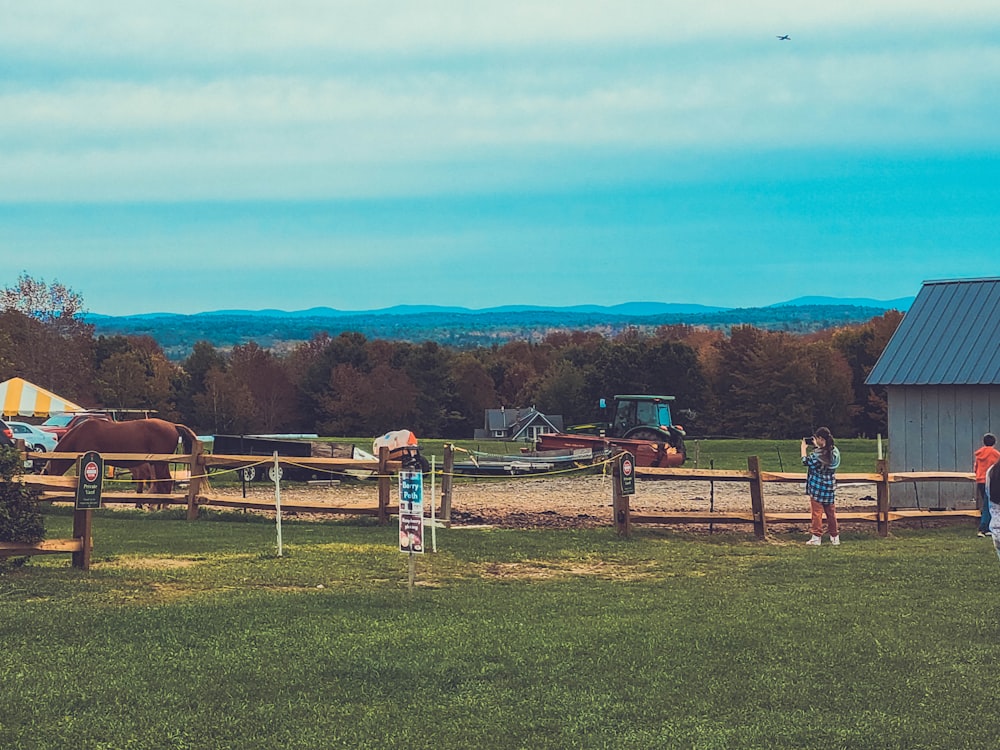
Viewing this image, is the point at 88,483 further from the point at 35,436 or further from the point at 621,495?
the point at 35,436

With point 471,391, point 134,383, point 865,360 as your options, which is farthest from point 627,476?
point 471,391

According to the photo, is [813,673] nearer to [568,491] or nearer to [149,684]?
[149,684]

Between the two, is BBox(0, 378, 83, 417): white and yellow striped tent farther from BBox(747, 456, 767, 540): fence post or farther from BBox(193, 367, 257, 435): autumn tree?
BBox(193, 367, 257, 435): autumn tree

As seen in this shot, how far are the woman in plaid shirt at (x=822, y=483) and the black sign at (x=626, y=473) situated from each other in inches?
94.6

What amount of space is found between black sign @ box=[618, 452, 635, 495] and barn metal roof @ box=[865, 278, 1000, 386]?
8122mm

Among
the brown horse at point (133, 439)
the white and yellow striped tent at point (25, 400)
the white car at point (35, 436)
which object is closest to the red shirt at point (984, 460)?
the brown horse at point (133, 439)

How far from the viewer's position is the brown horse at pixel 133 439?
2416cm

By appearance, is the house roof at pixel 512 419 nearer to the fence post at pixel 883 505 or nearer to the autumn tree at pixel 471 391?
the autumn tree at pixel 471 391

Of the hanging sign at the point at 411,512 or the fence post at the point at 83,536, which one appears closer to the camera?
the hanging sign at the point at 411,512

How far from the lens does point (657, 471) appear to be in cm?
1862

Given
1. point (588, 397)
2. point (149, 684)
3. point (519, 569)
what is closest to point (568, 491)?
point (519, 569)

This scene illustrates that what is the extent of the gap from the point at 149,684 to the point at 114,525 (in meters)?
11.5

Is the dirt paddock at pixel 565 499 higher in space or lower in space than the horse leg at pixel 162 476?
lower

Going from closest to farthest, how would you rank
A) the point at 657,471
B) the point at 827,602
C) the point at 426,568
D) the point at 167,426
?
the point at 827,602 → the point at 426,568 → the point at 657,471 → the point at 167,426
